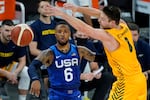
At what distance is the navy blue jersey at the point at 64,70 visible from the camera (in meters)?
7.30

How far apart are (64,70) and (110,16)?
1.40 meters

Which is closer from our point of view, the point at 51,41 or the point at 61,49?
the point at 61,49

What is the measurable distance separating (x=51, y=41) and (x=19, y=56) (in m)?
0.59

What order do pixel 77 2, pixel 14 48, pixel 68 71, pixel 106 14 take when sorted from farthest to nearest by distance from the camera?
pixel 77 2 → pixel 14 48 → pixel 68 71 → pixel 106 14

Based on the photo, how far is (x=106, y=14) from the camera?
20.5 feet

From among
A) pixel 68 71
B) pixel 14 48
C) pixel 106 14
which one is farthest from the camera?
pixel 14 48

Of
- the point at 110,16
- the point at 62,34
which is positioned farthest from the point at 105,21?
the point at 62,34

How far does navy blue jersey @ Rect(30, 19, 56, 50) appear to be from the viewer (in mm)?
8492

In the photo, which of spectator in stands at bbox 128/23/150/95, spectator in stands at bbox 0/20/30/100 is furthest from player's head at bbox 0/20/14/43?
spectator in stands at bbox 128/23/150/95

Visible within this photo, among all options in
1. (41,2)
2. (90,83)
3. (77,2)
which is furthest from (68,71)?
(77,2)

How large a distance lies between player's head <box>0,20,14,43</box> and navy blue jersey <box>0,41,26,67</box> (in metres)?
0.09

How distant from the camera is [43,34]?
27.9 feet

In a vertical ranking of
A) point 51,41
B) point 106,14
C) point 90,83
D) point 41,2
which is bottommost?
point 90,83

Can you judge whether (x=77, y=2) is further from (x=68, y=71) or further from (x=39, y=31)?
(x=68, y=71)
